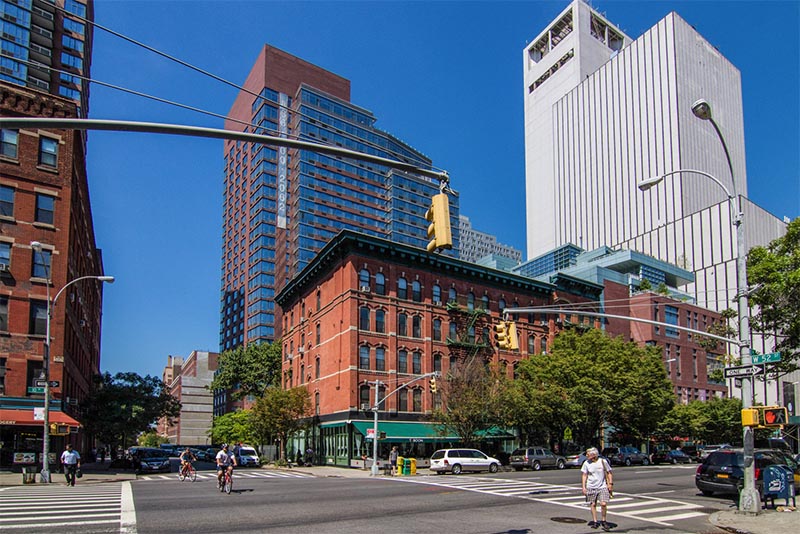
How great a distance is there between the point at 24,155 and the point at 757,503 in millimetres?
40012

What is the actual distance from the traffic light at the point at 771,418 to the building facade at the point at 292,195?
100183mm

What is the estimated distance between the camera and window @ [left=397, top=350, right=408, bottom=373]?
161 feet

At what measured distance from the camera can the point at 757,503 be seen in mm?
17125

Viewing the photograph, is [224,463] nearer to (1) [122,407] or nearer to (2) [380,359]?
(2) [380,359]

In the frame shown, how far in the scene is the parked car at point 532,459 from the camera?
41.6 metres

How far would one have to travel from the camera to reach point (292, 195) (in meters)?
124

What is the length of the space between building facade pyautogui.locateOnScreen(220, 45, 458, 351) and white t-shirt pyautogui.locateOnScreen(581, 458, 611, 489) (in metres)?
101

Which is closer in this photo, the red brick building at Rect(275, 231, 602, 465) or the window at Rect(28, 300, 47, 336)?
the window at Rect(28, 300, 47, 336)

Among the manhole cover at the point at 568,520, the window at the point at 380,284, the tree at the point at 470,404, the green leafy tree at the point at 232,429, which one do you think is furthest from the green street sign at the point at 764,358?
the green leafy tree at the point at 232,429

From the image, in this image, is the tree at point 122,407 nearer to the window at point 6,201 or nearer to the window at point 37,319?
the window at point 37,319

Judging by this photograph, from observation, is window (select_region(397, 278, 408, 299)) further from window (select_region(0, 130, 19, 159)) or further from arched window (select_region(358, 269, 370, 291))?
window (select_region(0, 130, 19, 159))

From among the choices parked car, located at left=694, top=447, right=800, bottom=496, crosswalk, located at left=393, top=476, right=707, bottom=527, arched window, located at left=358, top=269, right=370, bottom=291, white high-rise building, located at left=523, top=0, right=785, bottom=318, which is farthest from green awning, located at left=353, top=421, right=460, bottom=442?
white high-rise building, located at left=523, top=0, right=785, bottom=318

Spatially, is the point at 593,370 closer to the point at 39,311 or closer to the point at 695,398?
the point at 39,311

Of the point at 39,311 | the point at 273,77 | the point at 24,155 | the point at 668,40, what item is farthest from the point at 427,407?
the point at 668,40
